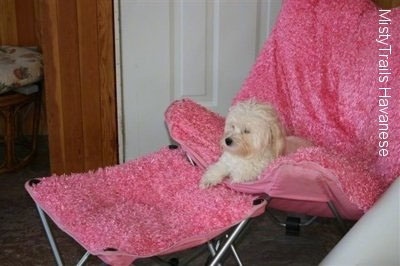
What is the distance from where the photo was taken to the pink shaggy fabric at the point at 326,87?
4.98ft

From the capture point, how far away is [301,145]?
1.55m

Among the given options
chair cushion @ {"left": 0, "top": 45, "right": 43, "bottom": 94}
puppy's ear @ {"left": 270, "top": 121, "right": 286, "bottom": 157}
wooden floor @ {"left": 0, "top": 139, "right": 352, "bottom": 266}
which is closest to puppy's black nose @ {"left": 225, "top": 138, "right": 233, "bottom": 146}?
puppy's ear @ {"left": 270, "top": 121, "right": 286, "bottom": 157}

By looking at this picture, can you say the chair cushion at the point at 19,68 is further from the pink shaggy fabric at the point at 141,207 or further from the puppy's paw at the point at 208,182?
the puppy's paw at the point at 208,182

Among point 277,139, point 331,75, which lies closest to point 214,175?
point 277,139

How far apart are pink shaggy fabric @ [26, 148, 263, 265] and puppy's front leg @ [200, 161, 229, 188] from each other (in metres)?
0.03

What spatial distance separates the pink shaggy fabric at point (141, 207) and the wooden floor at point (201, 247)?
0.34m

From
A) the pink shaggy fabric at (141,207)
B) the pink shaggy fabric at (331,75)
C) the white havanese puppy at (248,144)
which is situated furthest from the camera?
the pink shaggy fabric at (331,75)

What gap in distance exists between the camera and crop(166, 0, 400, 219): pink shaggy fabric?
1519 millimetres

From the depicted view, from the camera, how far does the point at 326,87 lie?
5.44 feet

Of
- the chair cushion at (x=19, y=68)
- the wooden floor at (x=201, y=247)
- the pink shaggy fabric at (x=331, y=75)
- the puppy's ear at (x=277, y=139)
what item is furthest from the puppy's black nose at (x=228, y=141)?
the chair cushion at (x=19, y=68)

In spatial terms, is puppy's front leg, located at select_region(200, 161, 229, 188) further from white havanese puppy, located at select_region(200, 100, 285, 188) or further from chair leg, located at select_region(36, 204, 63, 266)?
chair leg, located at select_region(36, 204, 63, 266)

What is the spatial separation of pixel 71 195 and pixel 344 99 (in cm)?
82

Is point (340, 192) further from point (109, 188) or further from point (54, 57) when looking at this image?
point (54, 57)

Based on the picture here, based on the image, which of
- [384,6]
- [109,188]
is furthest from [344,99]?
[109,188]
